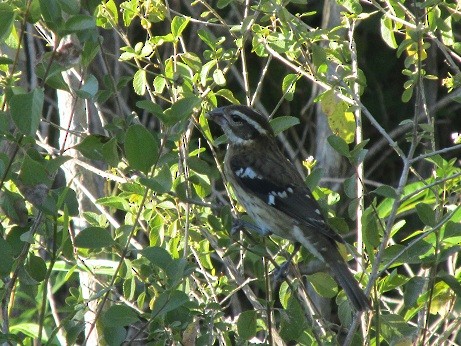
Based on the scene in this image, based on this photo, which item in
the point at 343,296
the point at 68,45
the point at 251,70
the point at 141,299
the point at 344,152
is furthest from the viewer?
the point at 251,70

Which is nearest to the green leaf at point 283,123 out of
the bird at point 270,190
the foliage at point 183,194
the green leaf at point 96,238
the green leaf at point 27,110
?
the foliage at point 183,194

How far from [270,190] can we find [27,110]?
6.32 feet

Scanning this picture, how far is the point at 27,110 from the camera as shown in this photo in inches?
82.4

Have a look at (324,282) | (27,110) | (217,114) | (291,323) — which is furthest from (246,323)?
(217,114)

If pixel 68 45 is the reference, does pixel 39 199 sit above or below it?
below

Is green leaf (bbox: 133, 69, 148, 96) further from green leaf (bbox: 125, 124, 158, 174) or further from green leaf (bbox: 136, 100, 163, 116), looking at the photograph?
green leaf (bbox: 125, 124, 158, 174)

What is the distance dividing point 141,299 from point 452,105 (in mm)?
4297

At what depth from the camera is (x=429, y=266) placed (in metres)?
2.83

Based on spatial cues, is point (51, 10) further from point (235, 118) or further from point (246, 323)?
point (235, 118)

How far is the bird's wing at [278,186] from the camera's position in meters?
3.60

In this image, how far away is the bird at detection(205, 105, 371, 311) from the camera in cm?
342

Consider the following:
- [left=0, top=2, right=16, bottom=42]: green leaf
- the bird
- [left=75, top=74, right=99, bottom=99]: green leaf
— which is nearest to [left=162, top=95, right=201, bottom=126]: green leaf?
[left=75, top=74, right=99, bottom=99]: green leaf

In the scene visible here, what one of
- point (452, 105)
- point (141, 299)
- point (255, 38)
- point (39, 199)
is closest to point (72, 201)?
point (39, 199)

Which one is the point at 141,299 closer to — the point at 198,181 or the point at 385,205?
the point at 198,181
